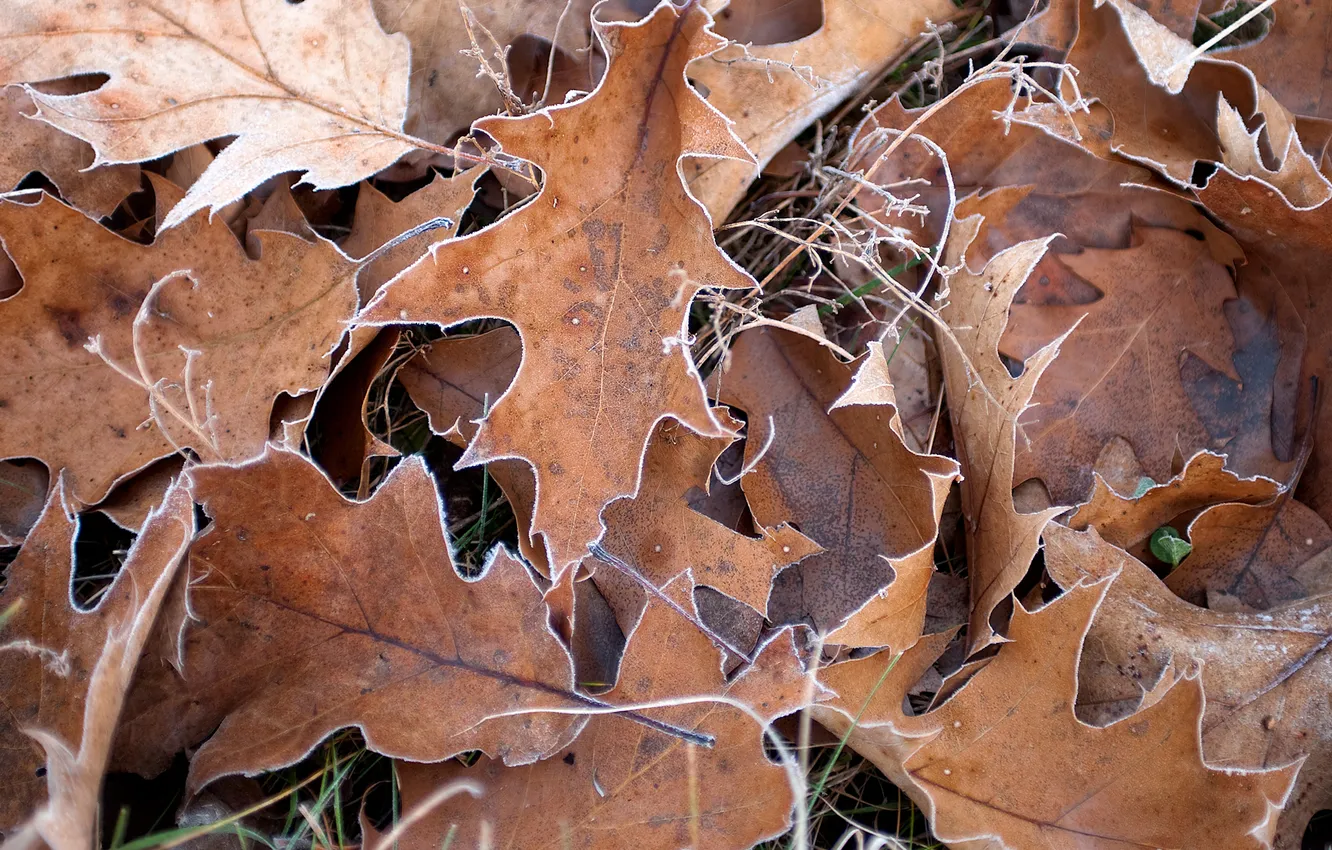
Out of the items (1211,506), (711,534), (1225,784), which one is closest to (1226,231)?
(1211,506)

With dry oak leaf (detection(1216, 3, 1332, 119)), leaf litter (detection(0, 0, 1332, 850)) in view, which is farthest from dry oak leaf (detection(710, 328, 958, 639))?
dry oak leaf (detection(1216, 3, 1332, 119))

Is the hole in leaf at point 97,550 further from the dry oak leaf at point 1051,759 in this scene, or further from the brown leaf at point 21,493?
the dry oak leaf at point 1051,759

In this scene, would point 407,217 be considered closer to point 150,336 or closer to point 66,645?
point 150,336

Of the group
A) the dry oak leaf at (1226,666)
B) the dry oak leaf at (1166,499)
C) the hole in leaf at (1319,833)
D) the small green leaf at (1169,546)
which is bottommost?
the hole in leaf at (1319,833)

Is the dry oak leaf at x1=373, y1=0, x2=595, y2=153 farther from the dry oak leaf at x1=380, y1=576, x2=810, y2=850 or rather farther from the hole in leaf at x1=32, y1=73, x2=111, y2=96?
the dry oak leaf at x1=380, y1=576, x2=810, y2=850

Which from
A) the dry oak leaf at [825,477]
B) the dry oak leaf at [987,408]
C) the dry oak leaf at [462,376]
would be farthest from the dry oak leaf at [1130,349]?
the dry oak leaf at [462,376]

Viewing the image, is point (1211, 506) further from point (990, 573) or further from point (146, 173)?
point (146, 173)
